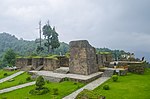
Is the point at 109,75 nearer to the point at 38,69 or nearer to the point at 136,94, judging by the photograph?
the point at 136,94

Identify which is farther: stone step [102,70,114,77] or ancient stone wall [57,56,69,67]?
ancient stone wall [57,56,69,67]

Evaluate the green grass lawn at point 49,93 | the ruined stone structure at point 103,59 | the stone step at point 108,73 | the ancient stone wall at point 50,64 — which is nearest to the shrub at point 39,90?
the green grass lawn at point 49,93

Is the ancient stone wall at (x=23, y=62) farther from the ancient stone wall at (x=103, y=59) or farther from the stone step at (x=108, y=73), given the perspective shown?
the stone step at (x=108, y=73)

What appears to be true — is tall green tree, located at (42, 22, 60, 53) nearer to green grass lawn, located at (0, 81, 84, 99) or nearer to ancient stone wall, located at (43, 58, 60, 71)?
ancient stone wall, located at (43, 58, 60, 71)

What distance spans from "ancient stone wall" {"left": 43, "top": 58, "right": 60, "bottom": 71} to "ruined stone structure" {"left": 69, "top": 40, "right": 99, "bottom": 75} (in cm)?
356

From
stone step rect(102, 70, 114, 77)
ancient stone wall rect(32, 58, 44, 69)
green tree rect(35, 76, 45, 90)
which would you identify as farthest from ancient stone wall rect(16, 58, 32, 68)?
green tree rect(35, 76, 45, 90)

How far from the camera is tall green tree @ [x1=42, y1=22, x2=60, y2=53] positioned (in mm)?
39625

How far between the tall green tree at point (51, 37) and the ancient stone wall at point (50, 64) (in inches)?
434

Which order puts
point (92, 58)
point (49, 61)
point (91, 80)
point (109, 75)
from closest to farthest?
point (91, 80) < point (109, 75) < point (92, 58) < point (49, 61)

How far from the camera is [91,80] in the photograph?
20672 millimetres

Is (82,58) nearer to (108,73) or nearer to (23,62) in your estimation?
(108,73)

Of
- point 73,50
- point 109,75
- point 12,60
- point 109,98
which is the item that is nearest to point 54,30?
point 12,60

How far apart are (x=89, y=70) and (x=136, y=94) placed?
890 cm

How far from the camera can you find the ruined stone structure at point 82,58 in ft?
75.1
